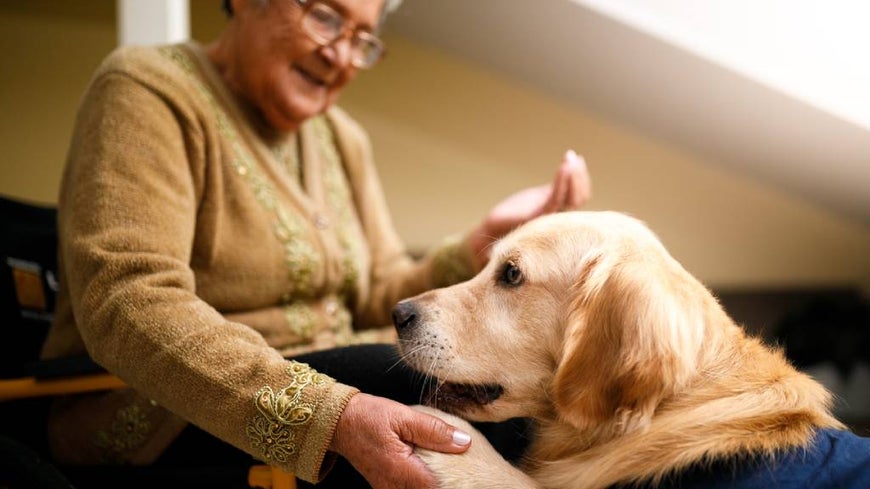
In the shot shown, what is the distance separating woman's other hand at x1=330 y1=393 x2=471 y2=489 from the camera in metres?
0.79

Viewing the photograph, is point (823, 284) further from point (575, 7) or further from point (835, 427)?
point (835, 427)

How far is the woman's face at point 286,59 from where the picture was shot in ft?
3.85

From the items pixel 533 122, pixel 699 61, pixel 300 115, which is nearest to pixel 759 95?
pixel 699 61

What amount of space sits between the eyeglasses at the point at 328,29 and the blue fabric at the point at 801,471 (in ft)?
2.87

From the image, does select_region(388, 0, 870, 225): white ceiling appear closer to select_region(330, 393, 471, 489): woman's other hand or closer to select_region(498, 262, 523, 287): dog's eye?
select_region(498, 262, 523, 287): dog's eye

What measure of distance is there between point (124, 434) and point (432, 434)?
522 mm

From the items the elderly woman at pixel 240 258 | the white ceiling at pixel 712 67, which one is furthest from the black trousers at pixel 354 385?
the white ceiling at pixel 712 67

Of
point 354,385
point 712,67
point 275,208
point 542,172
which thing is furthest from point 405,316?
point 542,172

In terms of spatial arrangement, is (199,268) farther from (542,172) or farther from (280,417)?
(542,172)

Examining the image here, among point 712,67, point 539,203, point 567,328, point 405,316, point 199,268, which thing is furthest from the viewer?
point 712,67

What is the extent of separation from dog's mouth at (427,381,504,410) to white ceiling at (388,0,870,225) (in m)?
1.06

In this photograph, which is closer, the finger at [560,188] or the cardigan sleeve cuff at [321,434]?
the cardigan sleeve cuff at [321,434]

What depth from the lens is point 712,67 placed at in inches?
66.0

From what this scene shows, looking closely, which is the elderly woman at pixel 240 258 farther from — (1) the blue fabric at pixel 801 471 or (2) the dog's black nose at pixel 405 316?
(1) the blue fabric at pixel 801 471
